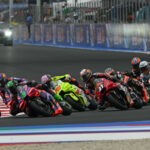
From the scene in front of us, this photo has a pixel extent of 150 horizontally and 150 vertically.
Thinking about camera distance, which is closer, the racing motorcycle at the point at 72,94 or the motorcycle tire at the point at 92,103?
the racing motorcycle at the point at 72,94

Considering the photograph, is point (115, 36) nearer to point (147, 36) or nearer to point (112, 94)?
point (147, 36)

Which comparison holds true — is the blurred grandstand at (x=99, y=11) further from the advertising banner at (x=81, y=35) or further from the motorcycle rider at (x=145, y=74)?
the motorcycle rider at (x=145, y=74)

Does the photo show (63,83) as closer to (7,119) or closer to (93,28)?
(7,119)

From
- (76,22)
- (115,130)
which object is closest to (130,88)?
(115,130)

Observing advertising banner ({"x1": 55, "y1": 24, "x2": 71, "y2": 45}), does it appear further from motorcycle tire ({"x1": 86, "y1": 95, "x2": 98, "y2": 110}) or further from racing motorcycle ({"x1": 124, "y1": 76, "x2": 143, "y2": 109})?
motorcycle tire ({"x1": 86, "y1": 95, "x2": 98, "y2": 110})

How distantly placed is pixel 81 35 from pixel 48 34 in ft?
19.1

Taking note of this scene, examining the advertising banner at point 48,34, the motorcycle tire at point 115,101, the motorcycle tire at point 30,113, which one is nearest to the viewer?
the motorcycle tire at point 30,113

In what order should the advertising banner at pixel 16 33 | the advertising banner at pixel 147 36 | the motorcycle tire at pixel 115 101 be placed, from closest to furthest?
the motorcycle tire at pixel 115 101 < the advertising banner at pixel 147 36 < the advertising banner at pixel 16 33

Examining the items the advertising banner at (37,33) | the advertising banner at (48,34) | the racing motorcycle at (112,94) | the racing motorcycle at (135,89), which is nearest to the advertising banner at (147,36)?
the advertising banner at (48,34)

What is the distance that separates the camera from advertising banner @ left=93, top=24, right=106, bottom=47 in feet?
114

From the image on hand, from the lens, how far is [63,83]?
11.7 meters

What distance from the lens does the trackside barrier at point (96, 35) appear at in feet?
103

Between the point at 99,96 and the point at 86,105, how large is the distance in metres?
0.48

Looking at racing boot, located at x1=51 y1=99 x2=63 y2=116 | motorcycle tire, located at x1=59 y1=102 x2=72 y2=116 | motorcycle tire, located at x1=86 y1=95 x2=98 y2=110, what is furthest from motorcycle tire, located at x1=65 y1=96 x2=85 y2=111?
racing boot, located at x1=51 y1=99 x2=63 y2=116
